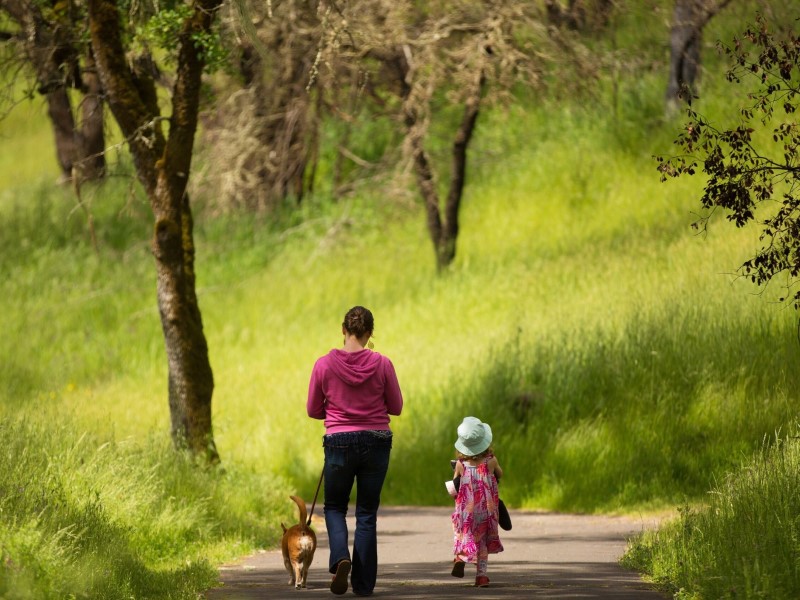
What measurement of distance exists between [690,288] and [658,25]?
15.1 m

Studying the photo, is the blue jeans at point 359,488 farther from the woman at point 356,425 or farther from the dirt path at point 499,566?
the dirt path at point 499,566

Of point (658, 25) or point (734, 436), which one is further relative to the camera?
point (658, 25)

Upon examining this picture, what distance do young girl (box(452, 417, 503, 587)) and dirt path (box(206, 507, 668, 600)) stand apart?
0.82 feet

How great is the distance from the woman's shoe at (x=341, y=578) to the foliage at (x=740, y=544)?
214cm

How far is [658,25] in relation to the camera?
35.5 m

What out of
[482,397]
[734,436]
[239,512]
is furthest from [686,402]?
[239,512]

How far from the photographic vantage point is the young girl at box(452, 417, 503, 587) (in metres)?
10.8

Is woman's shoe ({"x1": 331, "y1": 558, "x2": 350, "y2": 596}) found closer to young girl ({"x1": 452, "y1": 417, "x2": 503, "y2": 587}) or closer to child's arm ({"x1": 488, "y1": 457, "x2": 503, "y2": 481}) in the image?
young girl ({"x1": 452, "y1": 417, "x2": 503, "y2": 587})

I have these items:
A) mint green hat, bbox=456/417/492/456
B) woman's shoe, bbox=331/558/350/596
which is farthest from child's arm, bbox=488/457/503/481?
woman's shoe, bbox=331/558/350/596

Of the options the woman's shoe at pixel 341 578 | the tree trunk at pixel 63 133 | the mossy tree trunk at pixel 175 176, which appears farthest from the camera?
the tree trunk at pixel 63 133

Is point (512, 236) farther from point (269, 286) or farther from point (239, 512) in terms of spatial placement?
point (239, 512)

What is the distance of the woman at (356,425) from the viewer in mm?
9891

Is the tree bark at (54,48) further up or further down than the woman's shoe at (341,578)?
further up

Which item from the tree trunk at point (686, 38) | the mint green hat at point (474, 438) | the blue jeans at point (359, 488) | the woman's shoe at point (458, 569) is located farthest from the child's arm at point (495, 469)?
the tree trunk at point (686, 38)
